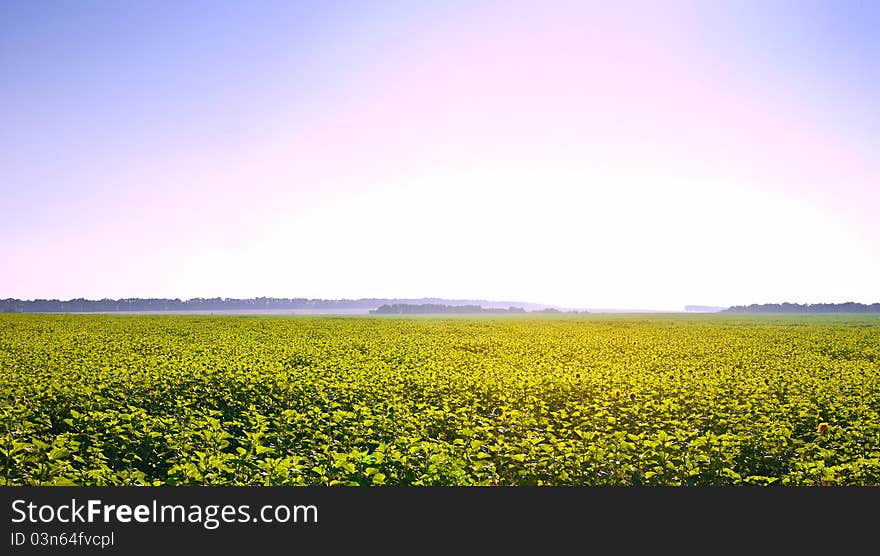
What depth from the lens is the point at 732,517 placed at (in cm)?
662

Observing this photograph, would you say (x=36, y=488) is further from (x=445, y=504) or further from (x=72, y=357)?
(x=72, y=357)

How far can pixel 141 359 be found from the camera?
749 inches

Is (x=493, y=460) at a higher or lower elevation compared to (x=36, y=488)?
lower

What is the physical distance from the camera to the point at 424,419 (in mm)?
11672

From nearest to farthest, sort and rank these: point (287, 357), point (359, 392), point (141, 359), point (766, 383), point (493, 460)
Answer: point (493, 460) < point (359, 392) < point (766, 383) < point (141, 359) < point (287, 357)

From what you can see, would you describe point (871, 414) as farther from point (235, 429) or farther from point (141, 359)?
point (141, 359)

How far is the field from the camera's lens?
798 cm

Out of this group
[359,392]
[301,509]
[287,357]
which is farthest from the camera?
[287,357]

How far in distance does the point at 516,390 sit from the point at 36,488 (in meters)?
10.0

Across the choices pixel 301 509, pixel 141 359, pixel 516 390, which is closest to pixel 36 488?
pixel 301 509

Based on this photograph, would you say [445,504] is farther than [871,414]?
No

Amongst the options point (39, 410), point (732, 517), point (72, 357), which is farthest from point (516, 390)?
point (72, 357)

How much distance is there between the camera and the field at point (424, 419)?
798 centimetres

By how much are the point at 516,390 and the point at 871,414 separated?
700cm
